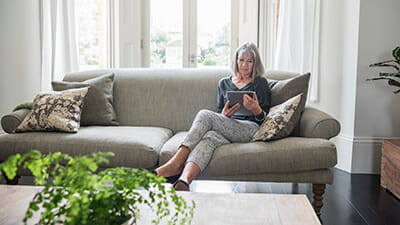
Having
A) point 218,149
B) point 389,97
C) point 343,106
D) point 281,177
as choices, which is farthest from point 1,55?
point 389,97

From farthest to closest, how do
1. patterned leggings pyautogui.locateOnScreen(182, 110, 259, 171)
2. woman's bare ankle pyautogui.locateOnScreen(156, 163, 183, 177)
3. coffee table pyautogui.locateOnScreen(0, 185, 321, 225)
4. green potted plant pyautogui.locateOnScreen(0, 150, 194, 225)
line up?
patterned leggings pyautogui.locateOnScreen(182, 110, 259, 171) < woman's bare ankle pyautogui.locateOnScreen(156, 163, 183, 177) < coffee table pyautogui.locateOnScreen(0, 185, 321, 225) < green potted plant pyautogui.locateOnScreen(0, 150, 194, 225)

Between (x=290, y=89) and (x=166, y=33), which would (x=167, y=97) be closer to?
(x=290, y=89)

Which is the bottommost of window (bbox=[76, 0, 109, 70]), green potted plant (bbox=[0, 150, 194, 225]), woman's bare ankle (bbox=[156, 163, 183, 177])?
woman's bare ankle (bbox=[156, 163, 183, 177])

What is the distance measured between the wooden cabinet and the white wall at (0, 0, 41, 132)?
9.92ft

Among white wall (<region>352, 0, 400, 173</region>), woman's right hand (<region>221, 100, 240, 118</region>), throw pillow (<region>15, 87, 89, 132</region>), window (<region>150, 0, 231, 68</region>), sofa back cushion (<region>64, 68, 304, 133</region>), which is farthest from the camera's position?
window (<region>150, 0, 231, 68</region>)

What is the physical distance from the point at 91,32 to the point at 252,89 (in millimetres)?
2677

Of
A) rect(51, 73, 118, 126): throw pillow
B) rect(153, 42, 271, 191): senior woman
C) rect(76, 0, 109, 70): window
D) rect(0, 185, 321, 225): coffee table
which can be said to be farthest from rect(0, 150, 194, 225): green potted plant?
rect(76, 0, 109, 70): window

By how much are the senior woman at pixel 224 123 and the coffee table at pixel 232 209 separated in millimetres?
721

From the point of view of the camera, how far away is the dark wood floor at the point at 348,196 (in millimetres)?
2482

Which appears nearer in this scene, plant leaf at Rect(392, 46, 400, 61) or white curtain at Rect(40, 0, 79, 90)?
plant leaf at Rect(392, 46, 400, 61)

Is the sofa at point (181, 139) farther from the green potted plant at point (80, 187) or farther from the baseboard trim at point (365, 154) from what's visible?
the green potted plant at point (80, 187)

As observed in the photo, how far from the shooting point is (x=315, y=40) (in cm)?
394

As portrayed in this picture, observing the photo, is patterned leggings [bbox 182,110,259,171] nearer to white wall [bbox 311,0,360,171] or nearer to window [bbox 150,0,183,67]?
white wall [bbox 311,0,360,171]

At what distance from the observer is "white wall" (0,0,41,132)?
3.58m
